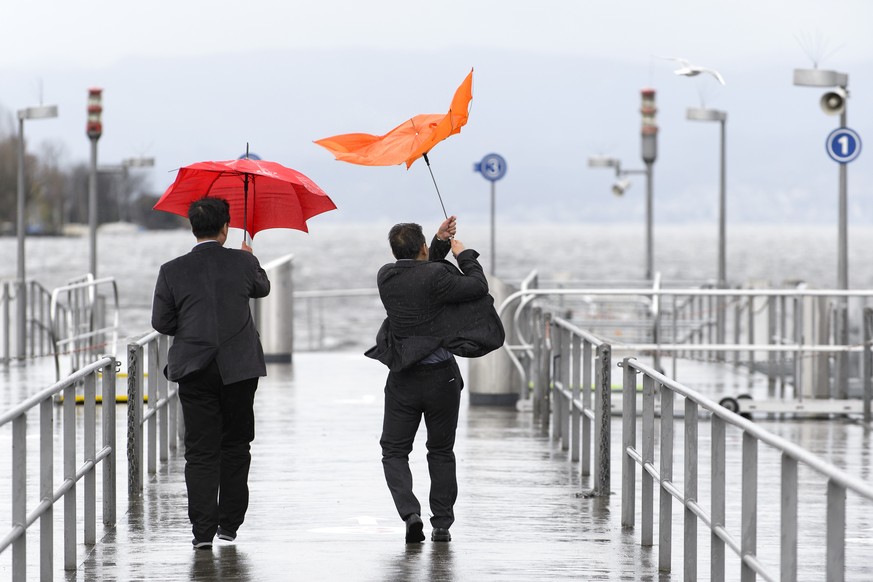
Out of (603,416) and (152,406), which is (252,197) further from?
(603,416)

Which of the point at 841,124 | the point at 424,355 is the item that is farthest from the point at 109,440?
the point at 841,124

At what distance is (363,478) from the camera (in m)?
9.80

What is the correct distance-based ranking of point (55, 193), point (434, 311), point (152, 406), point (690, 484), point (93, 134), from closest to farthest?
1. point (690, 484)
2. point (434, 311)
3. point (152, 406)
4. point (93, 134)
5. point (55, 193)

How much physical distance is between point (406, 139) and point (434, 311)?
0.91 meters

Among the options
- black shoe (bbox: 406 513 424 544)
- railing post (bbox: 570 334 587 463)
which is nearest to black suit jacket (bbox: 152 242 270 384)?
black shoe (bbox: 406 513 424 544)

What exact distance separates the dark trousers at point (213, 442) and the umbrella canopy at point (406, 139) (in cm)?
126

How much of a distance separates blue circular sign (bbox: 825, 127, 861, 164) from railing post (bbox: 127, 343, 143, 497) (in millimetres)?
12087

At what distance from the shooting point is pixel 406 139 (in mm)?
7676

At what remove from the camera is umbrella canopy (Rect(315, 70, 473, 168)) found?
7477 mm

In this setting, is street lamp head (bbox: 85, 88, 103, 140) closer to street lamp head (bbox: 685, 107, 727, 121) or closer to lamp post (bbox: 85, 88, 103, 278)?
lamp post (bbox: 85, 88, 103, 278)

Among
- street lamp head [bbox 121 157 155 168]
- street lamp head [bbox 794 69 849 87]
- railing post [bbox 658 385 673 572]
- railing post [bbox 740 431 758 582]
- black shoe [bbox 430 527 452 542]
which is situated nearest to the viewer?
railing post [bbox 740 431 758 582]

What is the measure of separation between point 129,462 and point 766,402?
24.6 ft

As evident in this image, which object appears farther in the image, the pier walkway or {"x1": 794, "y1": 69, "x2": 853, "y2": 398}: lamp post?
{"x1": 794, "y1": 69, "x2": 853, "y2": 398}: lamp post

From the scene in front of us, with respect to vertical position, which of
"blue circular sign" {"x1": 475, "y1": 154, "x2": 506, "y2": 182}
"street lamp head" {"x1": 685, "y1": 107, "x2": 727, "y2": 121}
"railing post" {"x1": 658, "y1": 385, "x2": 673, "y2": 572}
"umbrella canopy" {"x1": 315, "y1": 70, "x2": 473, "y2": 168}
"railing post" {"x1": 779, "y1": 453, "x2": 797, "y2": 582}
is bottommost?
"railing post" {"x1": 658, "y1": 385, "x2": 673, "y2": 572}
